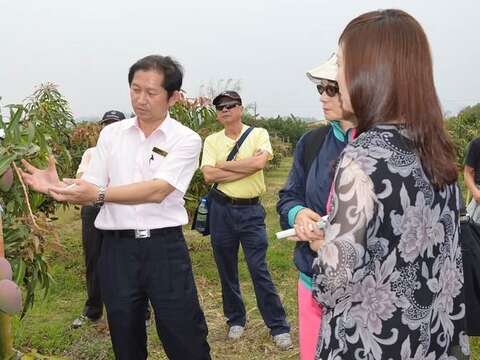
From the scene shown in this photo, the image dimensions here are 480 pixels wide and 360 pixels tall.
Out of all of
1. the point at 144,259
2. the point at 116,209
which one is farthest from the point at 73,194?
the point at 144,259

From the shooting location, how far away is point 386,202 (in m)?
1.48

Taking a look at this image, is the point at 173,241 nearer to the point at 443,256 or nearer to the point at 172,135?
the point at 172,135

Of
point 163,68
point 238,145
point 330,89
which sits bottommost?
point 238,145

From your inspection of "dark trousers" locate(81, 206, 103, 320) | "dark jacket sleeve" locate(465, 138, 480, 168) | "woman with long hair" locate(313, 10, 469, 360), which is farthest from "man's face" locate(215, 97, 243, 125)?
"woman with long hair" locate(313, 10, 469, 360)

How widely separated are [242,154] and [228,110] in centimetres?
35

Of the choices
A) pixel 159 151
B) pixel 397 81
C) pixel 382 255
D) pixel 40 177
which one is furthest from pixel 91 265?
pixel 397 81

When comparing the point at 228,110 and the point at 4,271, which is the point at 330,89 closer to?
the point at 4,271

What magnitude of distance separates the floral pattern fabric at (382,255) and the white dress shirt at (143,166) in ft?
4.28

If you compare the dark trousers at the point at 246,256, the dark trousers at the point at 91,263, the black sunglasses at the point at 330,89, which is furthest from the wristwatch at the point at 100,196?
the dark trousers at the point at 91,263

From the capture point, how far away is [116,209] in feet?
9.04

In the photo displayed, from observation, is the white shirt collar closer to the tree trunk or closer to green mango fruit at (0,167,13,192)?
green mango fruit at (0,167,13,192)

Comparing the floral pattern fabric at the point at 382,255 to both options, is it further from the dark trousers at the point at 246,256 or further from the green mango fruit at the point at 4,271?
the dark trousers at the point at 246,256

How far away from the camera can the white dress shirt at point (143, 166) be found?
275 centimetres

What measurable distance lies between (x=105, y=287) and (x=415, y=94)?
6.04 ft
